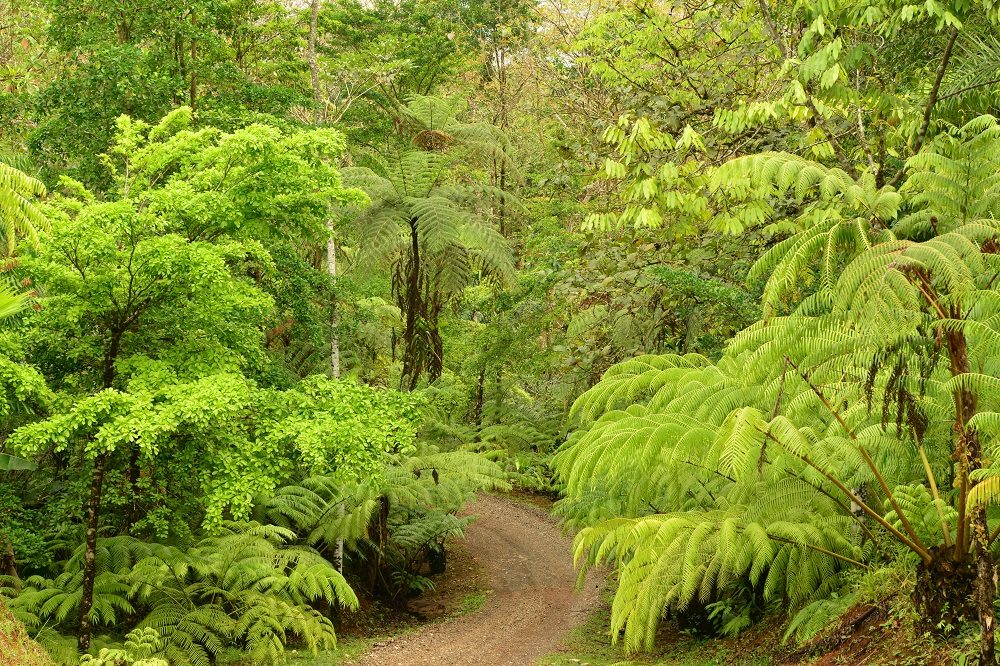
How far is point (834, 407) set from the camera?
16.9 ft

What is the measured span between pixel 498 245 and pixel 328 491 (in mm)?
3924

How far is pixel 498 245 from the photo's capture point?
1152 centimetres

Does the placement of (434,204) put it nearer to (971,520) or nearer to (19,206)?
(19,206)

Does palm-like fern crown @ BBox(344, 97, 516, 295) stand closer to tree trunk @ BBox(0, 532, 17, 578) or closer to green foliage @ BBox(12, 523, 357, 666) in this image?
green foliage @ BBox(12, 523, 357, 666)

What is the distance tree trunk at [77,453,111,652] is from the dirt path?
2667 millimetres

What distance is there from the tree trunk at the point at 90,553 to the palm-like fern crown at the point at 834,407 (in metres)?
3.92

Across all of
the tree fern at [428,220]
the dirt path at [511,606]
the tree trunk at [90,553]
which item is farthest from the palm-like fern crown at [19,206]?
the dirt path at [511,606]

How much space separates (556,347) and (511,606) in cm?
369

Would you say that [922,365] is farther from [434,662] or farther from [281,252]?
[281,252]

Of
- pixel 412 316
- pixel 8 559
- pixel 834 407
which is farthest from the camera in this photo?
pixel 412 316

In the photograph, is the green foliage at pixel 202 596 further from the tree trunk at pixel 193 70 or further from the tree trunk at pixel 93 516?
the tree trunk at pixel 193 70

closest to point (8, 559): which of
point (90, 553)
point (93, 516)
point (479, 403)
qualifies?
point (90, 553)

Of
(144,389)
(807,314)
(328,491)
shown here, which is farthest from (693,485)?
(328,491)

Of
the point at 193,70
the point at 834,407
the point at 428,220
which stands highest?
the point at 193,70
